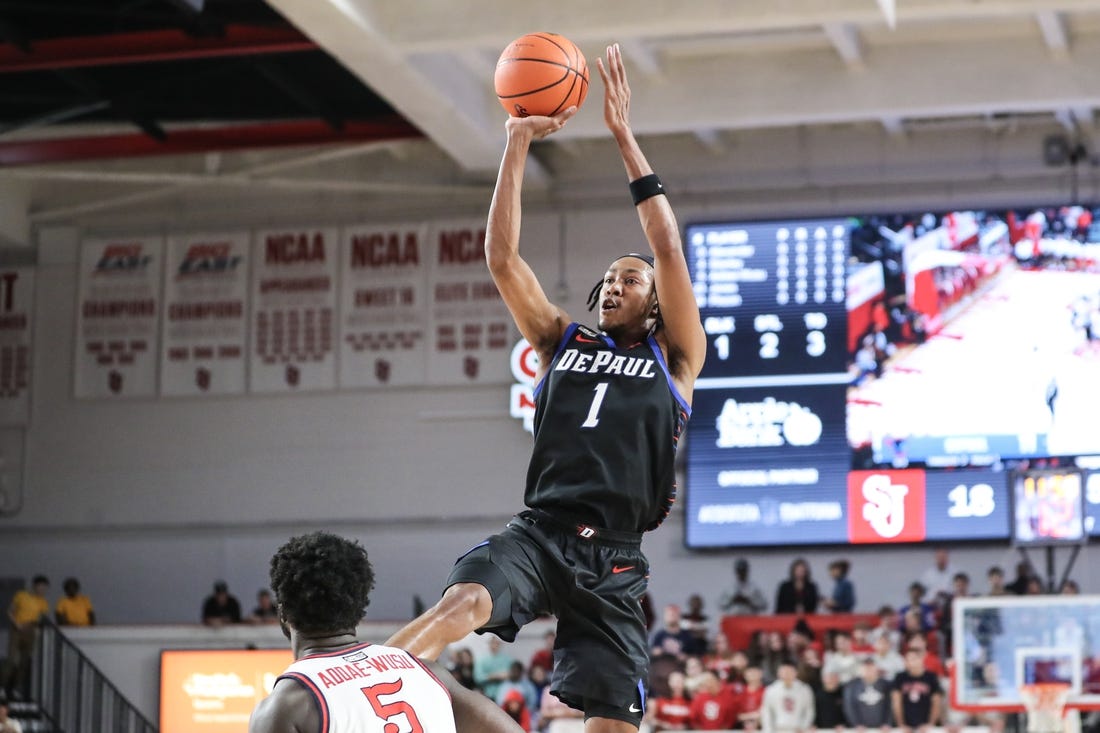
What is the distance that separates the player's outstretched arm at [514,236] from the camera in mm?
5684

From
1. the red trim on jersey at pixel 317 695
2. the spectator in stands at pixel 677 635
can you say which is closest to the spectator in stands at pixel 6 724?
the spectator in stands at pixel 677 635

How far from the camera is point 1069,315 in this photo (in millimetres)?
16047

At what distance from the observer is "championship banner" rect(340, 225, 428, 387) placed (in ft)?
66.9

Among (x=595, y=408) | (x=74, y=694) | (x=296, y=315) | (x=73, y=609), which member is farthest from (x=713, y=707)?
(x=595, y=408)

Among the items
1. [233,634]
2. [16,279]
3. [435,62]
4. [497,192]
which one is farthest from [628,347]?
[16,279]

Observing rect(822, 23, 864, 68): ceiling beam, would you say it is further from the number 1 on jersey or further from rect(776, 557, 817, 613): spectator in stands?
the number 1 on jersey

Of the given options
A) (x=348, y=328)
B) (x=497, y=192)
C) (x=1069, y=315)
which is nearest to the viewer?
(x=497, y=192)

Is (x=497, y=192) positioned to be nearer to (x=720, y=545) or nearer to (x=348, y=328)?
(x=720, y=545)

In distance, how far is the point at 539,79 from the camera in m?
5.98

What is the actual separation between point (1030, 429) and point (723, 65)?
4974 mm

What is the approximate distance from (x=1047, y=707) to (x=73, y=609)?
37.2 ft

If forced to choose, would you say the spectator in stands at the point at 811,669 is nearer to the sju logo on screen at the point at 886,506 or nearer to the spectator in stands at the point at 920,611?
the spectator in stands at the point at 920,611

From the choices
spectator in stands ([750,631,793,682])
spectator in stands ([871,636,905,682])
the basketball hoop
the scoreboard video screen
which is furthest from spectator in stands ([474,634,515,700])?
the basketball hoop

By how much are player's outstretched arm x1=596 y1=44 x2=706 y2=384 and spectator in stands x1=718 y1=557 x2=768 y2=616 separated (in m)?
12.3
